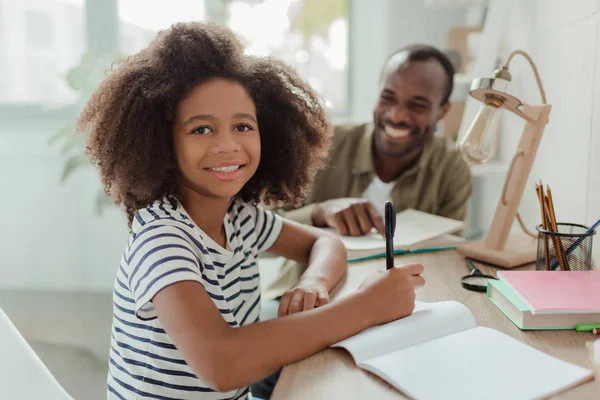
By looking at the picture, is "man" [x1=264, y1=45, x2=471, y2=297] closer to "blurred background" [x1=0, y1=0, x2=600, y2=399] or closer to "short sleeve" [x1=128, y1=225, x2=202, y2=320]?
"blurred background" [x1=0, y1=0, x2=600, y2=399]

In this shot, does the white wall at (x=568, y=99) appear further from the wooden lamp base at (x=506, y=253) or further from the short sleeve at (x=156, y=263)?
the short sleeve at (x=156, y=263)

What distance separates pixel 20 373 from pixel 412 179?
106 centimetres

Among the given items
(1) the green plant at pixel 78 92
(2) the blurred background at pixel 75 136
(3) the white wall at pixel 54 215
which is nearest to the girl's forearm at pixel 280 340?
(2) the blurred background at pixel 75 136

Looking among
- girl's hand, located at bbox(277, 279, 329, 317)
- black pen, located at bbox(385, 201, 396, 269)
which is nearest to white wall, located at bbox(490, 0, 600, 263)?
black pen, located at bbox(385, 201, 396, 269)

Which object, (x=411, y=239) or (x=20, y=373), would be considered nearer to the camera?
(x=20, y=373)

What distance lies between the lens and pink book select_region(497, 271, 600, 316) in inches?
29.0

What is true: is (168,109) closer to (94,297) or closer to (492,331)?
(492,331)

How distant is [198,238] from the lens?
851mm

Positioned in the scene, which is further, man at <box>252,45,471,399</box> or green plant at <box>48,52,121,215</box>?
green plant at <box>48,52,121,215</box>

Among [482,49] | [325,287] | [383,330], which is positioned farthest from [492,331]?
[482,49]

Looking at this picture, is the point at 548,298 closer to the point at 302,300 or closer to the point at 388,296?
the point at 388,296

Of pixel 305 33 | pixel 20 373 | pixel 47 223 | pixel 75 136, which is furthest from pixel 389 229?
pixel 305 33

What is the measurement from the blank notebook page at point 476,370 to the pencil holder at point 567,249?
0.25 meters

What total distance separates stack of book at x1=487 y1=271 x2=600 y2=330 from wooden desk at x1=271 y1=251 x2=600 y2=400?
0.01 m
